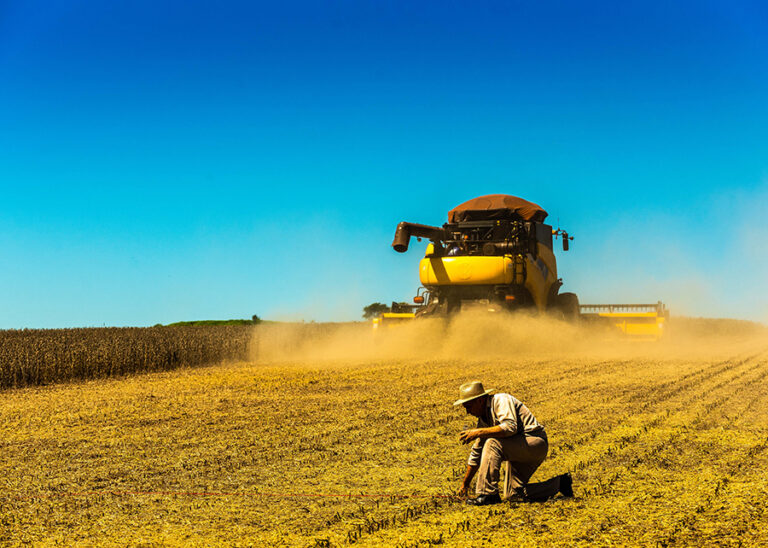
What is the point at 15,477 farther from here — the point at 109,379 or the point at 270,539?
the point at 109,379

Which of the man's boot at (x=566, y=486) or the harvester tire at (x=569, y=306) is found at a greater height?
the harvester tire at (x=569, y=306)

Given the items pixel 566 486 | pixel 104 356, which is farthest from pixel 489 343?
pixel 566 486

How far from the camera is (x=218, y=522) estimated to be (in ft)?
19.7

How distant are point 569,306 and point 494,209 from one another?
13.8ft

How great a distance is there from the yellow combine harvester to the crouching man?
13201 mm

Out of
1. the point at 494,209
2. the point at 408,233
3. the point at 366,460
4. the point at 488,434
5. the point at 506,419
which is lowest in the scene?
the point at 366,460

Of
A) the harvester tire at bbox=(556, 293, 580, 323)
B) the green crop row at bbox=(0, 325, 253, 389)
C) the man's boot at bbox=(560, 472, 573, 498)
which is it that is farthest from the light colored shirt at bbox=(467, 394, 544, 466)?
the harvester tire at bbox=(556, 293, 580, 323)

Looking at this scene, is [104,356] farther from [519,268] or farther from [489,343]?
[519,268]

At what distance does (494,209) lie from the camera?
66.8 feet

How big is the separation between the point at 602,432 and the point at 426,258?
37.2ft

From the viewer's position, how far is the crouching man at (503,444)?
614cm

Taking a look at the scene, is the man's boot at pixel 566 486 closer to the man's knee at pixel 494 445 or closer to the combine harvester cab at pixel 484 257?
the man's knee at pixel 494 445

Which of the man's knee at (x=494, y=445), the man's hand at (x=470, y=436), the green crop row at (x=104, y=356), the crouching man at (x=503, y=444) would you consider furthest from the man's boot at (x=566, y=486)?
the green crop row at (x=104, y=356)

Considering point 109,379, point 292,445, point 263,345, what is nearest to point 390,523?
point 292,445
